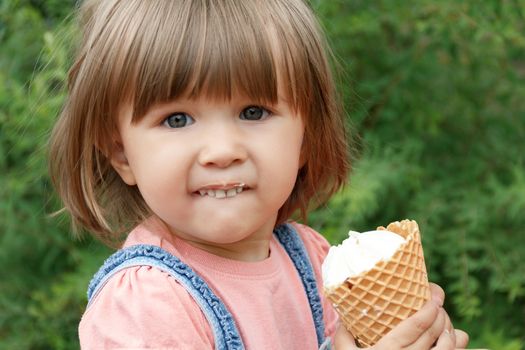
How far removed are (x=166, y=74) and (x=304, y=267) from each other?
1.99 feet

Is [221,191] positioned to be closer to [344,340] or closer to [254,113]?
[254,113]

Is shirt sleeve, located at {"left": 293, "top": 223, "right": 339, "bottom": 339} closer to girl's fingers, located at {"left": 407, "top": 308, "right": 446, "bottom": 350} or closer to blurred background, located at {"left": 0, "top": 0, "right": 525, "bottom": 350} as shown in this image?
girl's fingers, located at {"left": 407, "top": 308, "right": 446, "bottom": 350}

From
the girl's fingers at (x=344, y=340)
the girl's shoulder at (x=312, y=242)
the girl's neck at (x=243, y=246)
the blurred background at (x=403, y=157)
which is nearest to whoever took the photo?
the girl's fingers at (x=344, y=340)

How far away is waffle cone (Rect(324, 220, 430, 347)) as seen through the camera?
1.68m

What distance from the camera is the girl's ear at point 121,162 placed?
6.06 feet

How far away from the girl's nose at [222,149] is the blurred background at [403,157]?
116 cm

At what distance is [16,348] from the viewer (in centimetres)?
308

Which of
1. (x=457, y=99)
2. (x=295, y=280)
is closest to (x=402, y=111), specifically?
(x=457, y=99)

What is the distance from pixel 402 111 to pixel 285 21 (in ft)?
5.25

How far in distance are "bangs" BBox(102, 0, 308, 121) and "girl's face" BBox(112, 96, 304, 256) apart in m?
0.03

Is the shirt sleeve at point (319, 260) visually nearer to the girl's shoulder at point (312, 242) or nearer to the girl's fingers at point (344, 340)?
the girl's shoulder at point (312, 242)

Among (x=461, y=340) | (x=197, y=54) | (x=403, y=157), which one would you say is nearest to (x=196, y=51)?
(x=197, y=54)

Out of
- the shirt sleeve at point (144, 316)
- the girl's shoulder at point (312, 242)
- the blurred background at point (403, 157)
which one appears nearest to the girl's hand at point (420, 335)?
the shirt sleeve at point (144, 316)

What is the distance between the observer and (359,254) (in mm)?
1709
